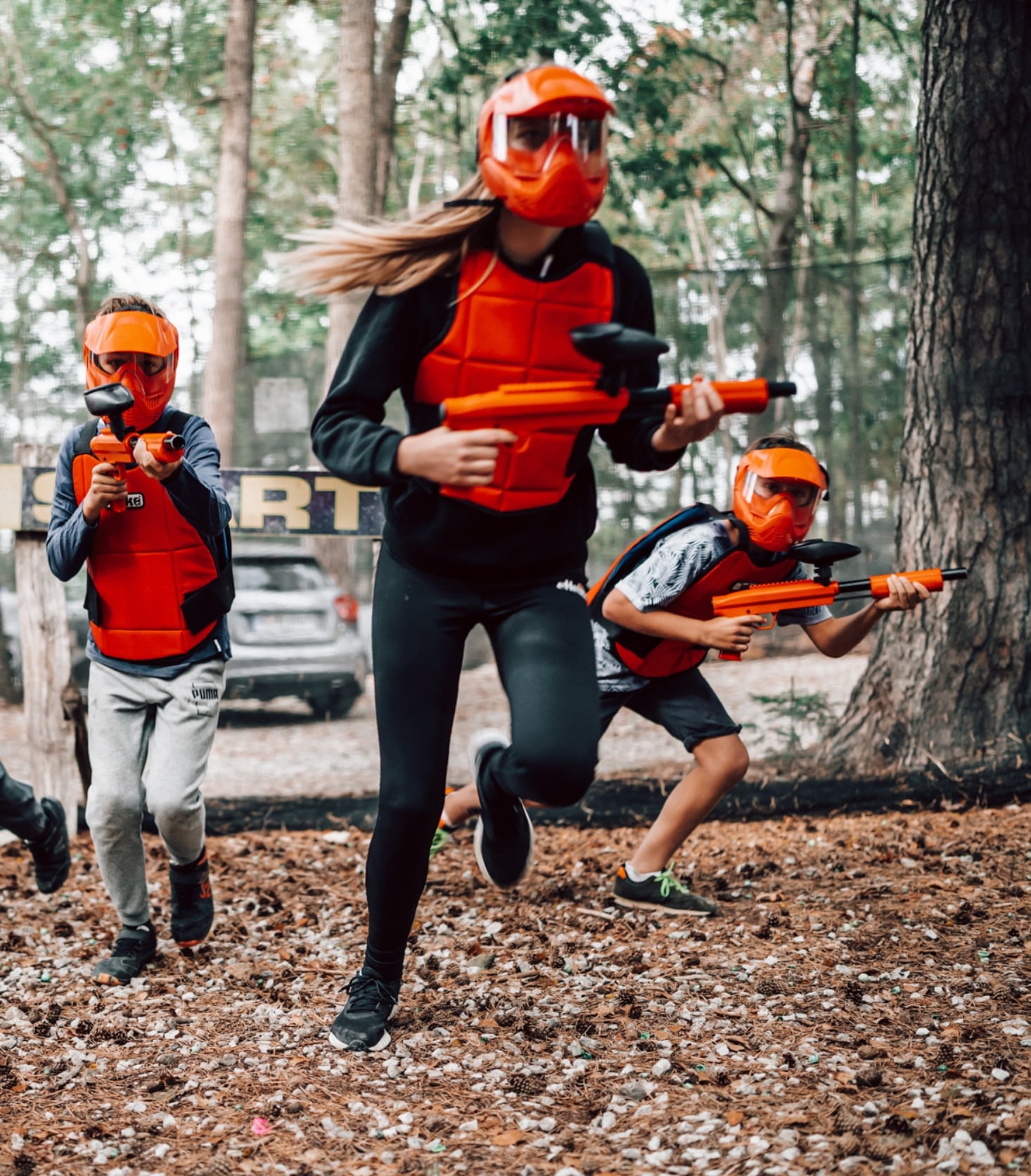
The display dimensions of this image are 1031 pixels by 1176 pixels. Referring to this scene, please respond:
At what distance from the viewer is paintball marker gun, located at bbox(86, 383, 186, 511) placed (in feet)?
11.3

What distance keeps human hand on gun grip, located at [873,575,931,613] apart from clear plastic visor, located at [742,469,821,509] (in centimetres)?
46

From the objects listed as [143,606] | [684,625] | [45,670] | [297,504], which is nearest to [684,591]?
[684,625]

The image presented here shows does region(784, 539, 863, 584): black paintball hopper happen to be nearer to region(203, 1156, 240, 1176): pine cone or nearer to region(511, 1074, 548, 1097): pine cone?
region(511, 1074, 548, 1097): pine cone

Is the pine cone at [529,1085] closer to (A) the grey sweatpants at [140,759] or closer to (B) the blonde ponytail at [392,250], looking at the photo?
(A) the grey sweatpants at [140,759]

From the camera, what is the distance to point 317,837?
5.99m

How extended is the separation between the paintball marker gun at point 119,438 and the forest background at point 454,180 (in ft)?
2.22

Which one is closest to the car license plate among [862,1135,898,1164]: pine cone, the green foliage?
the green foliage

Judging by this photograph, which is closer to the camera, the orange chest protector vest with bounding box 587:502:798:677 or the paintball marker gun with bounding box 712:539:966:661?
the paintball marker gun with bounding box 712:539:966:661

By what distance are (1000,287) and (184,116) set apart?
50.6 ft

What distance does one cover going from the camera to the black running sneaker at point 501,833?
3346mm

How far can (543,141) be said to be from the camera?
8.55 ft

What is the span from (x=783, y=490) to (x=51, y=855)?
3.08 m

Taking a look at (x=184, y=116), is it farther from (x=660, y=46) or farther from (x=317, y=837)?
(x=317, y=837)

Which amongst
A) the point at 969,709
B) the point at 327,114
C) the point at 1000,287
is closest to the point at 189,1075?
the point at 969,709
